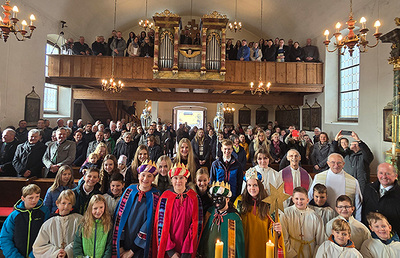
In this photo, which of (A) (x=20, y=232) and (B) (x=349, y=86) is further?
(B) (x=349, y=86)

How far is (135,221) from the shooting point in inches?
111

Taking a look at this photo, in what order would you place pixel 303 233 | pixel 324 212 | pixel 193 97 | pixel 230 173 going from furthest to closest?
1. pixel 193 97
2. pixel 230 173
3. pixel 324 212
4. pixel 303 233

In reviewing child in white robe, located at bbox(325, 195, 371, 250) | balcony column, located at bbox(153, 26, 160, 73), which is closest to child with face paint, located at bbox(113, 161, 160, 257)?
child in white robe, located at bbox(325, 195, 371, 250)

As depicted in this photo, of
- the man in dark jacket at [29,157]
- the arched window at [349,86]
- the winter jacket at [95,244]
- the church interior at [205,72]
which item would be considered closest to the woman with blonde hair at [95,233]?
the winter jacket at [95,244]

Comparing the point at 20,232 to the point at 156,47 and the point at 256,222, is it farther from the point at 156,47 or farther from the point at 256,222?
the point at 156,47

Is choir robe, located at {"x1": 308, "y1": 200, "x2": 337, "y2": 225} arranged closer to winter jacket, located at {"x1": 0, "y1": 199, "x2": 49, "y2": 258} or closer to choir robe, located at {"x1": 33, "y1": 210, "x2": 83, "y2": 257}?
choir robe, located at {"x1": 33, "y1": 210, "x2": 83, "y2": 257}

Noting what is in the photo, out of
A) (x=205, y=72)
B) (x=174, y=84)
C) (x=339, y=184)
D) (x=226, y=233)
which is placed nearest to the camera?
(x=226, y=233)

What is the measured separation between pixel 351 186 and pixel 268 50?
27.0 ft

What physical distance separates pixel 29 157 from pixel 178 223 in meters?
3.61

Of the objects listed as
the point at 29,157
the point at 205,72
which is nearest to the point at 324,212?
the point at 29,157

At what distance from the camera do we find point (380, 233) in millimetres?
2568

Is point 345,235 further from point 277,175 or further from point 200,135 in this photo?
point 200,135

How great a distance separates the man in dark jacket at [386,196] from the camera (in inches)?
117

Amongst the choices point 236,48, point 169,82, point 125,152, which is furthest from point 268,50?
point 125,152
